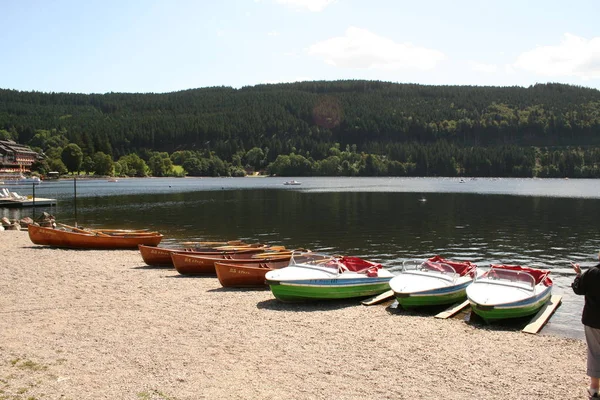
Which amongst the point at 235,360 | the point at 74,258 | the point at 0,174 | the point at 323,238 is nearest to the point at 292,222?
the point at 323,238

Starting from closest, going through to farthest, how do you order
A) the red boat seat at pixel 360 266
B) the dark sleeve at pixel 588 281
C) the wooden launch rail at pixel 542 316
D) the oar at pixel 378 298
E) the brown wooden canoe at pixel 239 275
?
the dark sleeve at pixel 588 281 → the wooden launch rail at pixel 542 316 → the oar at pixel 378 298 → the red boat seat at pixel 360 266 → the brown wooden canoe at pixel 239 275

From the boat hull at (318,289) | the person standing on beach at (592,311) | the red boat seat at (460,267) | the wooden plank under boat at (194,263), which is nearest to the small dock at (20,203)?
the wooden plank under boat at (194,263)

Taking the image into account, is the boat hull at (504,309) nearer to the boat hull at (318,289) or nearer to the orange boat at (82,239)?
the boat hull at (318,289)

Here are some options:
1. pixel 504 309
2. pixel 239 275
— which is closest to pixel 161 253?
pixel 239 275

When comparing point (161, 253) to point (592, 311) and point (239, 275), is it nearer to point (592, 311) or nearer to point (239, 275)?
point (239, 275)

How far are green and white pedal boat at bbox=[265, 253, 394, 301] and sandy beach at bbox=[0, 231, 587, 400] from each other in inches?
20.4

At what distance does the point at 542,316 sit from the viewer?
18344 mm

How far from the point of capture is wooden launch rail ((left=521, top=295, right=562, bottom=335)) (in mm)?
16856

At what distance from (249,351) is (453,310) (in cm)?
871

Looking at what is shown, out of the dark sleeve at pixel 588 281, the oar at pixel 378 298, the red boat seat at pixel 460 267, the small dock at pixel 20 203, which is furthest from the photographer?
the small dock at pixel 20 203

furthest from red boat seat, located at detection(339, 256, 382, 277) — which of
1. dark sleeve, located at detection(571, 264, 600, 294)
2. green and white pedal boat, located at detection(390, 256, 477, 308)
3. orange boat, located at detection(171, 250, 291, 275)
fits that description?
dark sleeve, located at detection(571, 264, 600, 294)

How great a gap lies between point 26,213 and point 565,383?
7111cm

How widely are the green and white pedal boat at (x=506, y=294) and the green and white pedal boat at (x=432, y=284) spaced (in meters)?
1.08

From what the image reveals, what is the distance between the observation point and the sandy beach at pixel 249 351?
11.1 metres
